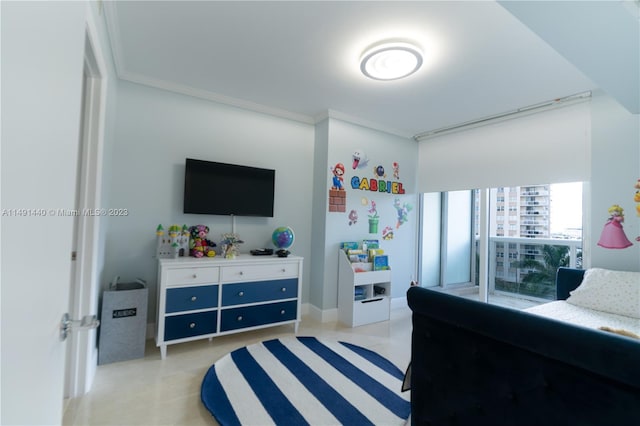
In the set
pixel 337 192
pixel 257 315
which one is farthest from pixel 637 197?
pixel 257 315

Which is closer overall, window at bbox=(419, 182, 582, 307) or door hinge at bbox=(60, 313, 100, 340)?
door hinge at bbox=(60, 313, 100, 340)

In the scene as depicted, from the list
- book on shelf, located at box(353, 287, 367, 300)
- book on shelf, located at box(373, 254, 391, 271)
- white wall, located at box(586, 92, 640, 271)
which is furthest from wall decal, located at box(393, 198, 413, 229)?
white wall, located at box(586, 92, 640, 271)

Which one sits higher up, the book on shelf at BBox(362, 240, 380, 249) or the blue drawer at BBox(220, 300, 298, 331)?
the book on shelf at BBox(362, 240, 380, 249)

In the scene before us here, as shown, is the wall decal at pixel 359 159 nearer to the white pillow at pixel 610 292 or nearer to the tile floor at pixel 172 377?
the tile floor at pixel 172 377

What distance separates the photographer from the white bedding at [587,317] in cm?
195

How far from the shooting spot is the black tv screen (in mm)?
2824

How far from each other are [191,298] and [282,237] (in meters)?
1.08

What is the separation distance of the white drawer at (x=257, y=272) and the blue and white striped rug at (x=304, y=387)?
0.61 metres

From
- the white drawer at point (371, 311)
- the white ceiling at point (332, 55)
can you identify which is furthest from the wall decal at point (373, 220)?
the white ceiling at point (332, 55)

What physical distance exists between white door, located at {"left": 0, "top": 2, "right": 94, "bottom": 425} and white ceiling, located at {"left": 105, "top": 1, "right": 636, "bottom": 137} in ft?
4.89

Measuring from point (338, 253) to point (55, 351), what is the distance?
2.96 m

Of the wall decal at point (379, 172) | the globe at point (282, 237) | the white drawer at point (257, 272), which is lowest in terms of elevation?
the white drawer at point (257, 272)

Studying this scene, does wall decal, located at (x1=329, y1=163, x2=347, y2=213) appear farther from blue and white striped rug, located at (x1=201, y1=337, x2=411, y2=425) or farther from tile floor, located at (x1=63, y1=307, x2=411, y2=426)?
blue and white striped rug, located at (x1=201, y1=337, x2=411, y2=425)

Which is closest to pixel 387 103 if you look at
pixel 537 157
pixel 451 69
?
pixel 451 69
